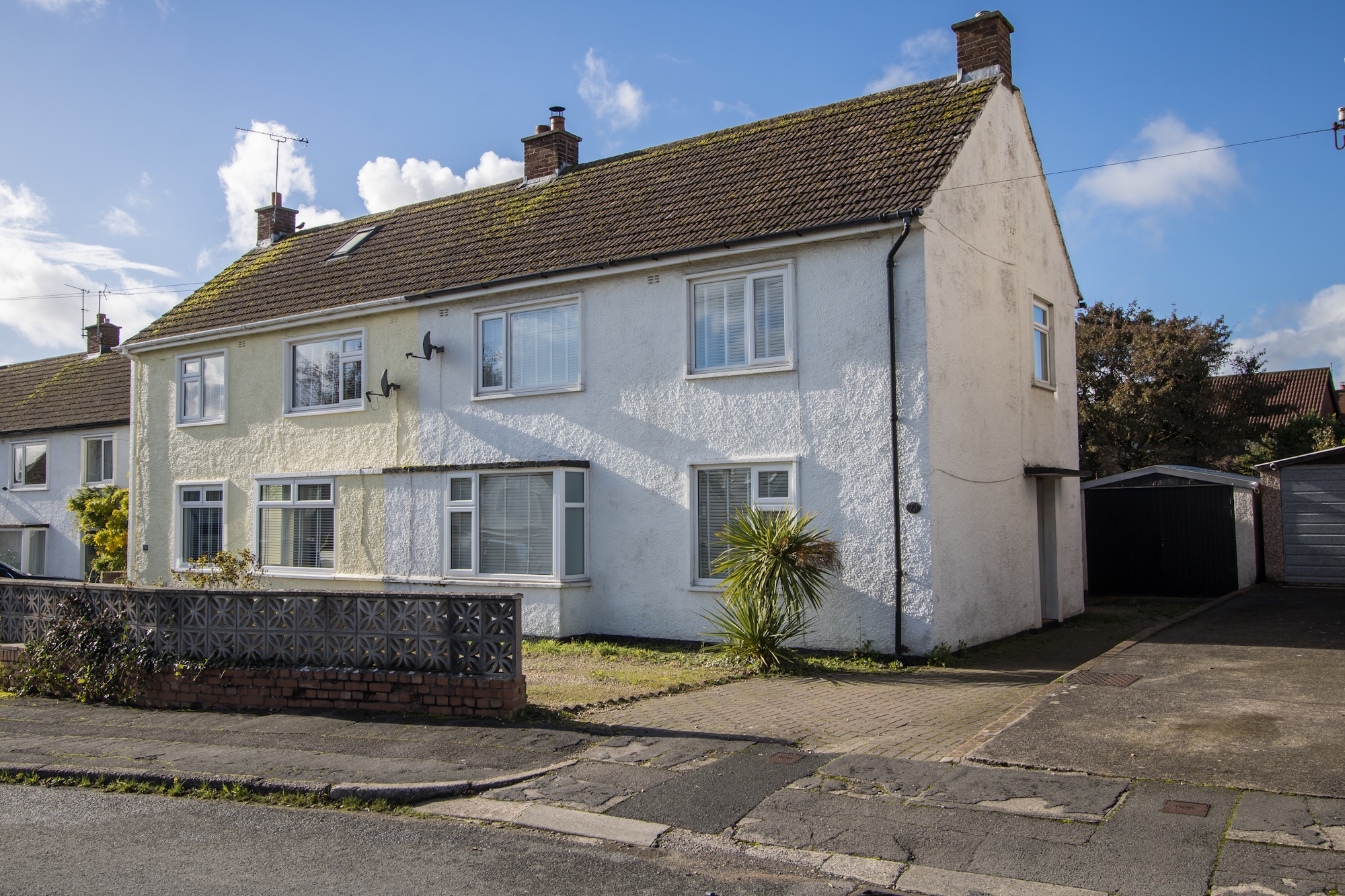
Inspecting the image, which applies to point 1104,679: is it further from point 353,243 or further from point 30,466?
point 30,466

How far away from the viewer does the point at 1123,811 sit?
5.73m

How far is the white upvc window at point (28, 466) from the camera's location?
29875 millimetres

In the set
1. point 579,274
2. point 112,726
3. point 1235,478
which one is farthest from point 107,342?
point 1235,478

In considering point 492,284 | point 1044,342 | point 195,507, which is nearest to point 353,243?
point 492,284

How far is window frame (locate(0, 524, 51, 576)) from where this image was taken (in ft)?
96.1

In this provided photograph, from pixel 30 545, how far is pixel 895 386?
28.3m

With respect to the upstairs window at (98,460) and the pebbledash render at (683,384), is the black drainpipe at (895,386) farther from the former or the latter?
the upstairs window at (98,460)

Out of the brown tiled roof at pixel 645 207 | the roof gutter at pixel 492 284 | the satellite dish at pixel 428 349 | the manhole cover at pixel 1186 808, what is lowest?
the manhole cover at pixel 1186 808

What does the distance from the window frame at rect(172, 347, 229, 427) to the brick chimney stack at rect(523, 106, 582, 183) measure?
6578mm

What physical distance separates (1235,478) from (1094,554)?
9.38 ft

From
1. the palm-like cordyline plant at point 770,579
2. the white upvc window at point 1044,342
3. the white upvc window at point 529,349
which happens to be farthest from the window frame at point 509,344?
the white upvc window at point 1044,342

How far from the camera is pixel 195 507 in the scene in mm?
18609

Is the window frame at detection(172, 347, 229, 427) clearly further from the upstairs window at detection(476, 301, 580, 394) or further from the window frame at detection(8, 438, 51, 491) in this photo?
the window frame at detection(8, 438, 51, 491)

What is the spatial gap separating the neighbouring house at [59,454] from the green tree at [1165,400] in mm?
27276
